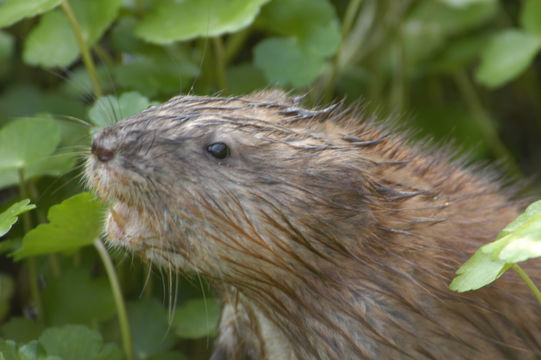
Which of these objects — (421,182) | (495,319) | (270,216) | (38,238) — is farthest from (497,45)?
(38,238)

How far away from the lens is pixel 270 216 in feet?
7.32

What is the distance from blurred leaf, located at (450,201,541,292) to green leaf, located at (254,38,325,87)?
1.42m

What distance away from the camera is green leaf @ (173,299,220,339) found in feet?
9.77

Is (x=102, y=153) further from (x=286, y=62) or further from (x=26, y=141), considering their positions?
(x=286, y=62)

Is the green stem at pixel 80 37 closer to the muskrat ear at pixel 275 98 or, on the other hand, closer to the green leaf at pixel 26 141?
the green leaf at pixel 26 141

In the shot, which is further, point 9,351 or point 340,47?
point 340,47

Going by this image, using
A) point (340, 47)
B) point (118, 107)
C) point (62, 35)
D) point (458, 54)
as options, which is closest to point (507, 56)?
point (458, 54)

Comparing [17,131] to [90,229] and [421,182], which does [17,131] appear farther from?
[421,182]

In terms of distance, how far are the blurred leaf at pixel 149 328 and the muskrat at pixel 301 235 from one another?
2.64 ft

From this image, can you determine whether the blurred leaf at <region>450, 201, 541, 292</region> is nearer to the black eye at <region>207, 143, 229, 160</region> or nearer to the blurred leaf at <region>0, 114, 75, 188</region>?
the black eye at <region>207, 143, 229, 160</region>

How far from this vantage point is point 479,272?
6.74ft

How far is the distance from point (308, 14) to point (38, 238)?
65.0 inches

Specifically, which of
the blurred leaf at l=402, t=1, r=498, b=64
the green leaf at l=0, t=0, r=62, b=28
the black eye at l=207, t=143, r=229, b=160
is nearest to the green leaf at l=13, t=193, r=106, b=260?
the black eye at l=207, t=143, r=229, b=160

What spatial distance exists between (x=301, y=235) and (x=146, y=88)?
4.77ft
